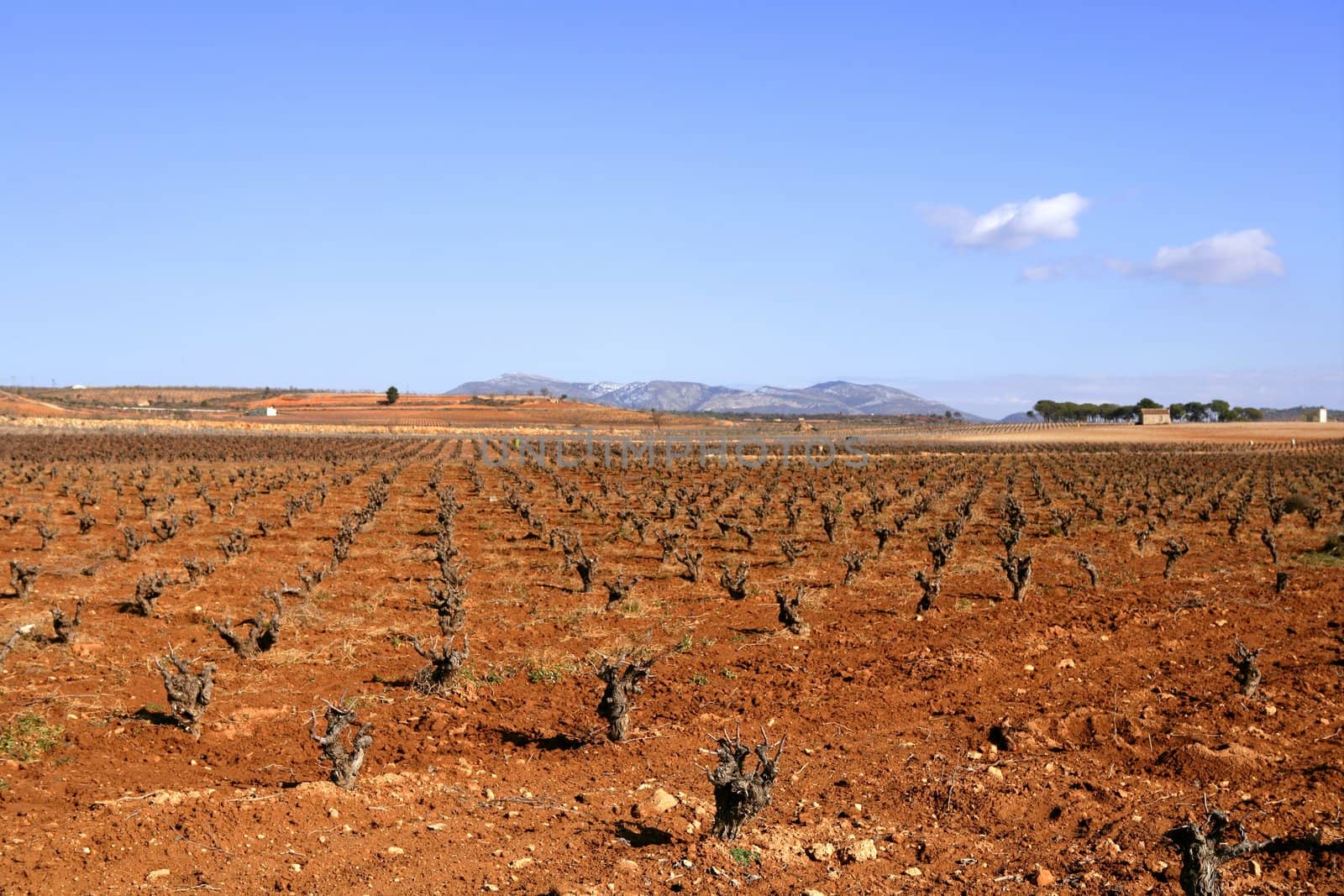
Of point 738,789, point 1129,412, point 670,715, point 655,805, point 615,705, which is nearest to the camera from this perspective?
point 738,789

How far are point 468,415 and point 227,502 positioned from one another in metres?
98.0

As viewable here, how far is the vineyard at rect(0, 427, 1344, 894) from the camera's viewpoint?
6156mm

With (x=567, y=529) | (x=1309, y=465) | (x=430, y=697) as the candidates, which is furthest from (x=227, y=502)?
(x=1309, y=465)

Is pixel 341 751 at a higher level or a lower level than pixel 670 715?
higher

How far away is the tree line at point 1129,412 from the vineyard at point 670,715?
16945 centimetres

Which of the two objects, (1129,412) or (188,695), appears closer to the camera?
(188,695)

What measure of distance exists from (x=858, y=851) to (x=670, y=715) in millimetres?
3499

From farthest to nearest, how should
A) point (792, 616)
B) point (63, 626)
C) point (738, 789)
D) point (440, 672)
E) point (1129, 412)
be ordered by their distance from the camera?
point (1129, 412) < point (792, 616) < point (63, 626) < point (440, 672) < point (738, 789)

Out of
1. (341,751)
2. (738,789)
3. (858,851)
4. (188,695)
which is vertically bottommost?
(858,851)

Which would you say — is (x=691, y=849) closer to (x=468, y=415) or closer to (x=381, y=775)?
(x=381, y=775)

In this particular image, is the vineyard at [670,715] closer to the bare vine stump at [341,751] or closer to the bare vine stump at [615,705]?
the bare vine stump at [341,751]

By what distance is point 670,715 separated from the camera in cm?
953

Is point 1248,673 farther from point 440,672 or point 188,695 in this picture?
point 188,695

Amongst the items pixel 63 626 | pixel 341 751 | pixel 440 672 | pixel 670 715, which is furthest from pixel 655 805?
pixel 63 626
